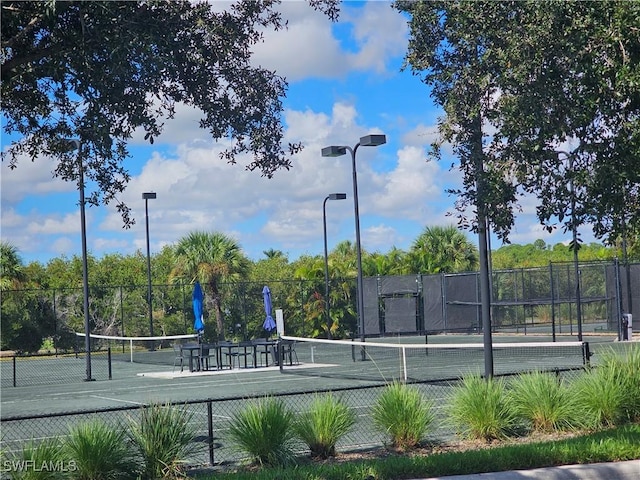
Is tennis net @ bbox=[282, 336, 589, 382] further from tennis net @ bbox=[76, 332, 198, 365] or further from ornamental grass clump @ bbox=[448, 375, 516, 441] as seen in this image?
ornamental grass clump @ bbox=[448, 375, 516, 441]

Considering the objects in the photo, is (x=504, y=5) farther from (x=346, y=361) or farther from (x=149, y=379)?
(x=346, y=361)

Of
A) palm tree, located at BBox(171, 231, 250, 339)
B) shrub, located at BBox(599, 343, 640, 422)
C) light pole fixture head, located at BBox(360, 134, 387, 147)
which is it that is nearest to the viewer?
shrub, located at BBox(599, 343, 640, 422)

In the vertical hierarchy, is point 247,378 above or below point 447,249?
below

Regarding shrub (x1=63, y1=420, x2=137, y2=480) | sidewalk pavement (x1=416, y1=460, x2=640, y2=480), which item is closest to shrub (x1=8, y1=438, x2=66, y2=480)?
shrub (x1=63, y1=420, x2=137, y2=480)

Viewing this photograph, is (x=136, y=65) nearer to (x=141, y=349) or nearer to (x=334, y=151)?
(x=334, y=151)

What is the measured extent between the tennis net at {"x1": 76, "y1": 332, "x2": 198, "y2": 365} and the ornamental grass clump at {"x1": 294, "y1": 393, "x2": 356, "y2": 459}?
21.7 meters

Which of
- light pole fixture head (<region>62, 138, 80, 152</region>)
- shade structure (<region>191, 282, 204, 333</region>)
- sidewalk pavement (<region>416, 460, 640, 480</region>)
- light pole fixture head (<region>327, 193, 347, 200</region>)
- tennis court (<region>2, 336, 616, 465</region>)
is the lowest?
sidewalk pavement (<region>416, 460, 640, 480</region>)

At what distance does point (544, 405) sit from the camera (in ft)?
41.4

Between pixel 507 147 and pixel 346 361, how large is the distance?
65.8ft

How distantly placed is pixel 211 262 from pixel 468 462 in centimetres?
3576

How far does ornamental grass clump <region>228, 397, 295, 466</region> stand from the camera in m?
11.2

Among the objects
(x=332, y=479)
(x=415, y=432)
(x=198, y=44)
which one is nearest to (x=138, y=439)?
(x=332, y=479)

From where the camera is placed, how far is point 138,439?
10727mm

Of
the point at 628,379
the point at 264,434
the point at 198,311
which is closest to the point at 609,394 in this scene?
the point at 628,379
